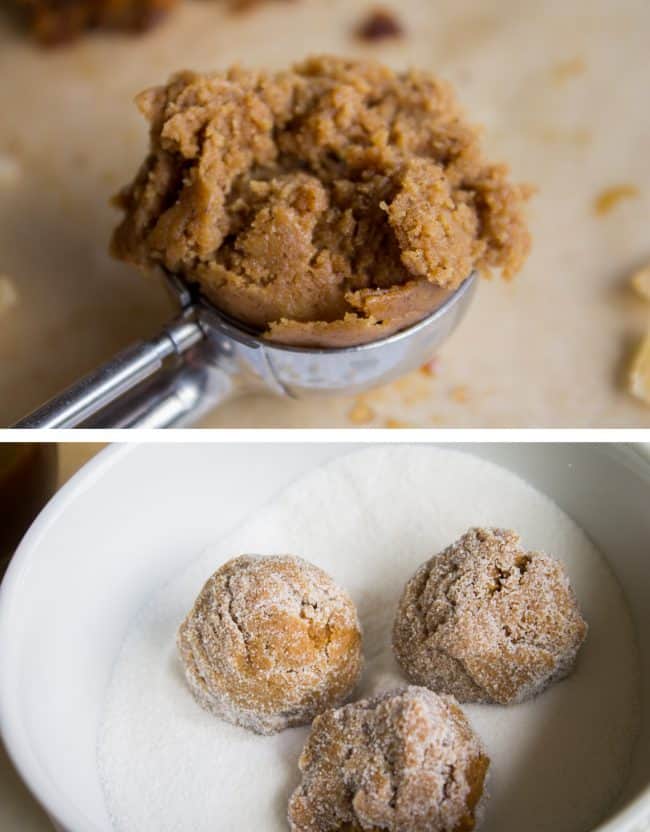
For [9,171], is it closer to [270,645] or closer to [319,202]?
[319,202]

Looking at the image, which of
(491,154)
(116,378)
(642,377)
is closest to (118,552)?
(116,378)

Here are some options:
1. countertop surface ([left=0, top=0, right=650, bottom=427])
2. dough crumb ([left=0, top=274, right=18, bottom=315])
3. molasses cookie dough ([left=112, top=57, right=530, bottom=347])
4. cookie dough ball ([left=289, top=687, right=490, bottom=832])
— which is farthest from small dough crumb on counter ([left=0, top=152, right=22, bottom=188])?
cookie dough ball ([left=289, top=687, right=490, bottom=832])

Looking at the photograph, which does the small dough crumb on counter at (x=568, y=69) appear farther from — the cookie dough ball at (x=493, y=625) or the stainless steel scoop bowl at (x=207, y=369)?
the cookie dough ball at (x=493, y=625)

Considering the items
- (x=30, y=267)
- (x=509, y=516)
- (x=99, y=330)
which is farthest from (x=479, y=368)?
(x=30, y=267)

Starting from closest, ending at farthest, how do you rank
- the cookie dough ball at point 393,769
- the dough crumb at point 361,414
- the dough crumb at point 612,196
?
the cookie dough ball at point 393,769 → the dough crumb at point 361,414 → the dough crumb at point 612,196

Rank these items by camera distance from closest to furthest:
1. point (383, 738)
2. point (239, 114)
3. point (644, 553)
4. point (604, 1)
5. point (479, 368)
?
point (383, 738) < point (644, 553) < point (239, 114) < point (479, 368) < point (604, 1)

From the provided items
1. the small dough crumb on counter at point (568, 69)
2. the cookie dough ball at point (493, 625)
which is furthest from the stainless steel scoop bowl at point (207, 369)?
the small dough crumb on counter at point (568, 69)

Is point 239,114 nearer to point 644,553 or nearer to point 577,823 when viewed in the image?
point 644,553
